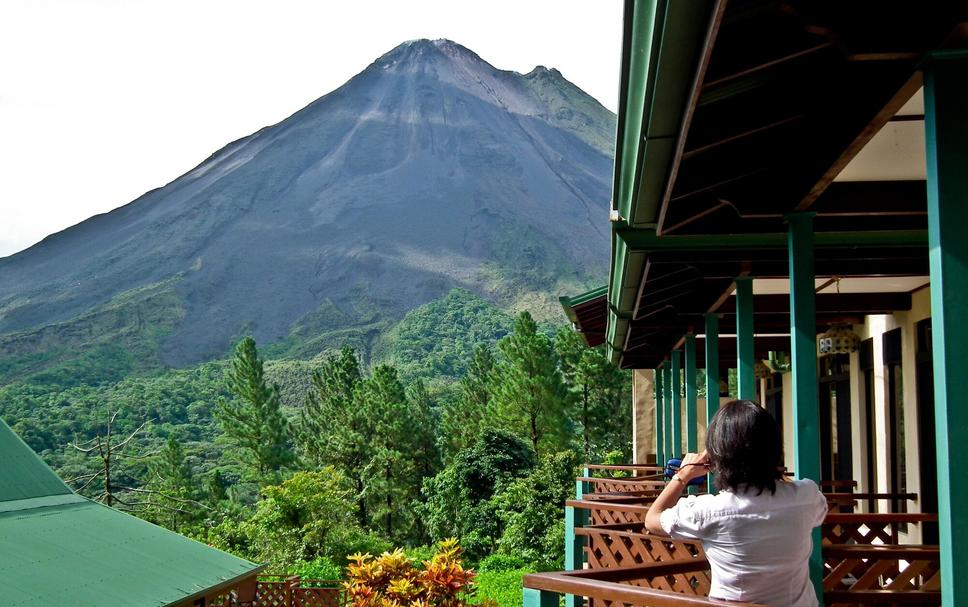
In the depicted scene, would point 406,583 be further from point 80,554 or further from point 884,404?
point 884,404

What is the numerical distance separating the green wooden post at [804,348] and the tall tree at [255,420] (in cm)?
4202

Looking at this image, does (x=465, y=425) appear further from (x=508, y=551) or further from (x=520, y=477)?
(x=508, y=551)

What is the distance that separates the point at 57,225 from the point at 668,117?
183m

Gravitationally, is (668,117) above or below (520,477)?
above

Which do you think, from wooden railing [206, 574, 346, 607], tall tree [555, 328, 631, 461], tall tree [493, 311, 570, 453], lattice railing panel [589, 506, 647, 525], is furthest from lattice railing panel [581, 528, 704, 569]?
tall tree [555, 328, 631, 461]

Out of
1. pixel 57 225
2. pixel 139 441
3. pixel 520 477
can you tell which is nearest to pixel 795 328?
pixel 520 477

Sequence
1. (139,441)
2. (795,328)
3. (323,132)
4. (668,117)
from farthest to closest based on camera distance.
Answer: (323,132) < (139,441) < (795,328) < (668,117)

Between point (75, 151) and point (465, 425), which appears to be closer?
point (465, 425)

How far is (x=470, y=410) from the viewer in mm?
43312

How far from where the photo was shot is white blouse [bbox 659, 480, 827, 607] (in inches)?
103

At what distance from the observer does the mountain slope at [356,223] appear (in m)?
116

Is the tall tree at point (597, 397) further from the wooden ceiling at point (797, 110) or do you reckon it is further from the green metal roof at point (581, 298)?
the wooden ceiling at point (797, 110)

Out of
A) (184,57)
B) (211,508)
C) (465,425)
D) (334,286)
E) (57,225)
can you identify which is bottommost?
(211,508)

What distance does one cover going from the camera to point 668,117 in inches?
132
